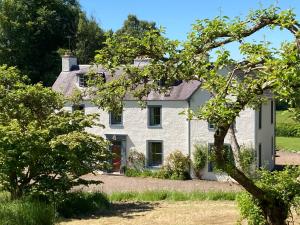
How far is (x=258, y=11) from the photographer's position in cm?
1070

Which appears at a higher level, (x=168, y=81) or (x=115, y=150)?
(x=168, y=81)

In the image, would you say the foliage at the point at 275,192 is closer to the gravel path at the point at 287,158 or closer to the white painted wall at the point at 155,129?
the white painted wall at the point at 155,129

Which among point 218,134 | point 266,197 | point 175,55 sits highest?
point 175,55

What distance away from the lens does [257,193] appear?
36.8 feet

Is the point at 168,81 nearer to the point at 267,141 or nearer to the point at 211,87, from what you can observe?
the point at 211,87

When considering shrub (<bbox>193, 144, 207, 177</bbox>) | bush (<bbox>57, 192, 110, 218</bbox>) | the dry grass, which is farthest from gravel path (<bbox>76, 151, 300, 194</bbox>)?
the dry grass

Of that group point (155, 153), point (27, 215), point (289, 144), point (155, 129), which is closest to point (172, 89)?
point (155, 129)

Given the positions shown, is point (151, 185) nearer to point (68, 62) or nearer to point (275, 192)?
point (68, 62)

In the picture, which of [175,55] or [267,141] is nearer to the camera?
[175,55]

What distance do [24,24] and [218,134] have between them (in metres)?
48.3

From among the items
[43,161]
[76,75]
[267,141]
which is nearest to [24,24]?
[76,75]

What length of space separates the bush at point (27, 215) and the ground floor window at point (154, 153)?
19.2m

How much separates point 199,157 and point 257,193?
2052 centimetres

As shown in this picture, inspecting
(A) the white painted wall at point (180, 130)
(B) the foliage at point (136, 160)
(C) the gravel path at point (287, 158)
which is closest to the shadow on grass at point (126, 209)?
(A) the white painted wall at point (180, 130)
